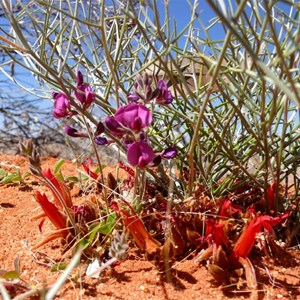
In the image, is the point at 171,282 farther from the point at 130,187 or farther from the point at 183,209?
the point at 130,187

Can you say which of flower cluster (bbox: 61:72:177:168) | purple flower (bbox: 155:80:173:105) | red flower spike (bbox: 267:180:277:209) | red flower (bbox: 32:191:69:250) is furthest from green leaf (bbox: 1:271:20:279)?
red flower spike (bbox: 267:180:277:209)

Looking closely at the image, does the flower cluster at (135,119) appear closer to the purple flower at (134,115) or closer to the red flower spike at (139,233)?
the purple flower at (134,115)

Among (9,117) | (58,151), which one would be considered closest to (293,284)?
(58,151)

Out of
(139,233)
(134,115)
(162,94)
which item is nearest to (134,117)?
(134,115)

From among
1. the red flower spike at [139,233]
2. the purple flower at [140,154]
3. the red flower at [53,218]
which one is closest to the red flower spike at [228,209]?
the red flower spike at [139,233]

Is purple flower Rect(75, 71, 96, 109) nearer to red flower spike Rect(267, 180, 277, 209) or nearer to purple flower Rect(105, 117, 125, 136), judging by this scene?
purple flower Rect(105, 117, 125, 136)

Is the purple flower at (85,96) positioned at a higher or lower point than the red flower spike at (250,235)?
higher

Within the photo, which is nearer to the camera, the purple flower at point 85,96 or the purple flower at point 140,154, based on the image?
the purple flower at point 140,154
